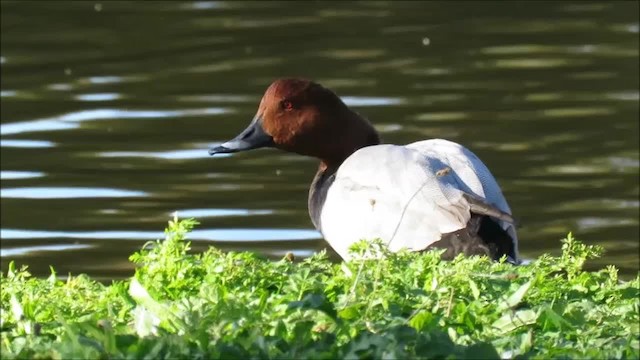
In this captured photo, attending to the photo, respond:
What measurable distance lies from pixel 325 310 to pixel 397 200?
2777 millimetres

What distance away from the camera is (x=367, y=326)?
4.27m

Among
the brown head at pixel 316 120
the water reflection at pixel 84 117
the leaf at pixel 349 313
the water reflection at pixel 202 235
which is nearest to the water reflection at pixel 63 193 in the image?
the water reflection at pixel 202 235

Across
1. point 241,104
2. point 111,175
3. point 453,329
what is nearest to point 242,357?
point 453,329

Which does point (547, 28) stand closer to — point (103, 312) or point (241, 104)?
point (241, 104)

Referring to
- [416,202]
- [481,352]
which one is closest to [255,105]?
[416,202]

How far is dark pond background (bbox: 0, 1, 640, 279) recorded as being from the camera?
461 inches

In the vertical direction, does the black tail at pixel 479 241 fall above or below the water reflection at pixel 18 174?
above

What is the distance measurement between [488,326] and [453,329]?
7.0 inches

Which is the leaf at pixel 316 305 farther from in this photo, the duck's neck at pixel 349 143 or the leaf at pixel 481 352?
the duck's neck at pixel 349 143

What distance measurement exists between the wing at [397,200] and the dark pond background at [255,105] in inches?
144

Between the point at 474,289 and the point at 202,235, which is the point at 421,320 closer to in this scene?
the point at 474,289

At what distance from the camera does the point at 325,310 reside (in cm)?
423

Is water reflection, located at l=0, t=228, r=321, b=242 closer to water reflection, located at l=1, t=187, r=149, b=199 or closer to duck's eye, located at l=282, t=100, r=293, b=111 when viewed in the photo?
water reflection, located at l=1, t=187, r=149, b=199

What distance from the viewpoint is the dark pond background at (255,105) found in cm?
1172
